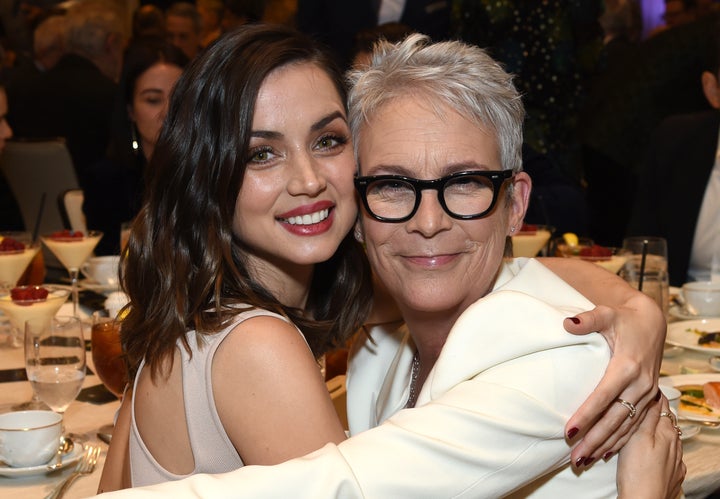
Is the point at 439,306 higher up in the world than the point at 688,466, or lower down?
higher up

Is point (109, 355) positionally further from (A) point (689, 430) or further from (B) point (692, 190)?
(B) point (692, 190)

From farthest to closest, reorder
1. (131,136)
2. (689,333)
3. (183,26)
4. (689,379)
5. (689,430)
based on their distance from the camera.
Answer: (183,26)
(131,136)
(689,333)
(689,379)
(689,430)

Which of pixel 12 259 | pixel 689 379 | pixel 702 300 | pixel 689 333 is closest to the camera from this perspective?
pixel 689 379

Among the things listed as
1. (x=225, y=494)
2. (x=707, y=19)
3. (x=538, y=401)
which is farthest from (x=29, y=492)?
(x=707, y=19)

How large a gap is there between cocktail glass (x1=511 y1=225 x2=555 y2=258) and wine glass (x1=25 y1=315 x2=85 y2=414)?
179 centimetres

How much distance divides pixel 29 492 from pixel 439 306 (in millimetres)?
879

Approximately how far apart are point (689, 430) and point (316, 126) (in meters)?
1.03

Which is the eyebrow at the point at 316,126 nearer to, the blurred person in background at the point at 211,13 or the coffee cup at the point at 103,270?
the coffee cup at the point at 103,270

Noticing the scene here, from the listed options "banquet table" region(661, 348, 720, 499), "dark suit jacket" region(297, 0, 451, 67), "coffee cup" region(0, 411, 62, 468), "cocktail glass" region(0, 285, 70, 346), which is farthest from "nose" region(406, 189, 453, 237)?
"dark suit jacket" region(297, 0, 451, 67)

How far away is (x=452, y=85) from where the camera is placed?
5.88 feet

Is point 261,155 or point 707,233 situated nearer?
point 261,155

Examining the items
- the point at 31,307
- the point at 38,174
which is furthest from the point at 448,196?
the point at 38,174

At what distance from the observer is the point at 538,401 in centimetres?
142

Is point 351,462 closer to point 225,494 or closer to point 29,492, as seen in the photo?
point 225,494
